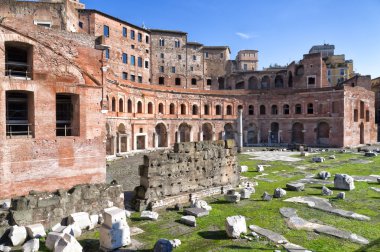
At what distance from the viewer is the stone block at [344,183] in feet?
47.8

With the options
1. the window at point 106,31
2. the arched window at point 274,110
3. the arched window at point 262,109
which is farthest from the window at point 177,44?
the arched window at point 274,110

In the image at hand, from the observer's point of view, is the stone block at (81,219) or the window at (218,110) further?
the window at (218,110)

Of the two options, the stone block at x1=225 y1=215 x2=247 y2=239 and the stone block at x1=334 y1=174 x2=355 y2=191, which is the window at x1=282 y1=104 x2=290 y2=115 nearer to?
the stone block at x1=334 y1=174 x2=355 y2=191

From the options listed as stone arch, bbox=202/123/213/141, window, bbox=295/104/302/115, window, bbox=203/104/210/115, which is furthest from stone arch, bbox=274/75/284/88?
stone arch, bbox=202/123/213/141

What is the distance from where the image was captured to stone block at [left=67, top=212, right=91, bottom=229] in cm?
942

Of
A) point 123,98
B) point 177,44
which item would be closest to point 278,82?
point 177,44

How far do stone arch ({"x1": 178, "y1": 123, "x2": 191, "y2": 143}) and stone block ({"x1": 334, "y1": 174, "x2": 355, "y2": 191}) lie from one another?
24329 mm

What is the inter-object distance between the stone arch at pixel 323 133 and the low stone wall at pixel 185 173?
26040 mm

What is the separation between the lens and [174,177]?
42.9 feet

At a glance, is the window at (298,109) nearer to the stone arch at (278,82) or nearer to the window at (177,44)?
the stone arch at (278,82)

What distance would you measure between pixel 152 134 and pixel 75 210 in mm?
23429

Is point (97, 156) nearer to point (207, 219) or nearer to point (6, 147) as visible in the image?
point (6, 147)

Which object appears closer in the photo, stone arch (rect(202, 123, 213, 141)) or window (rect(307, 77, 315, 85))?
stone arch (rect(202, 123, 213, 141))

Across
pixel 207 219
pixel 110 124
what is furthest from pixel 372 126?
pixel 207 219
